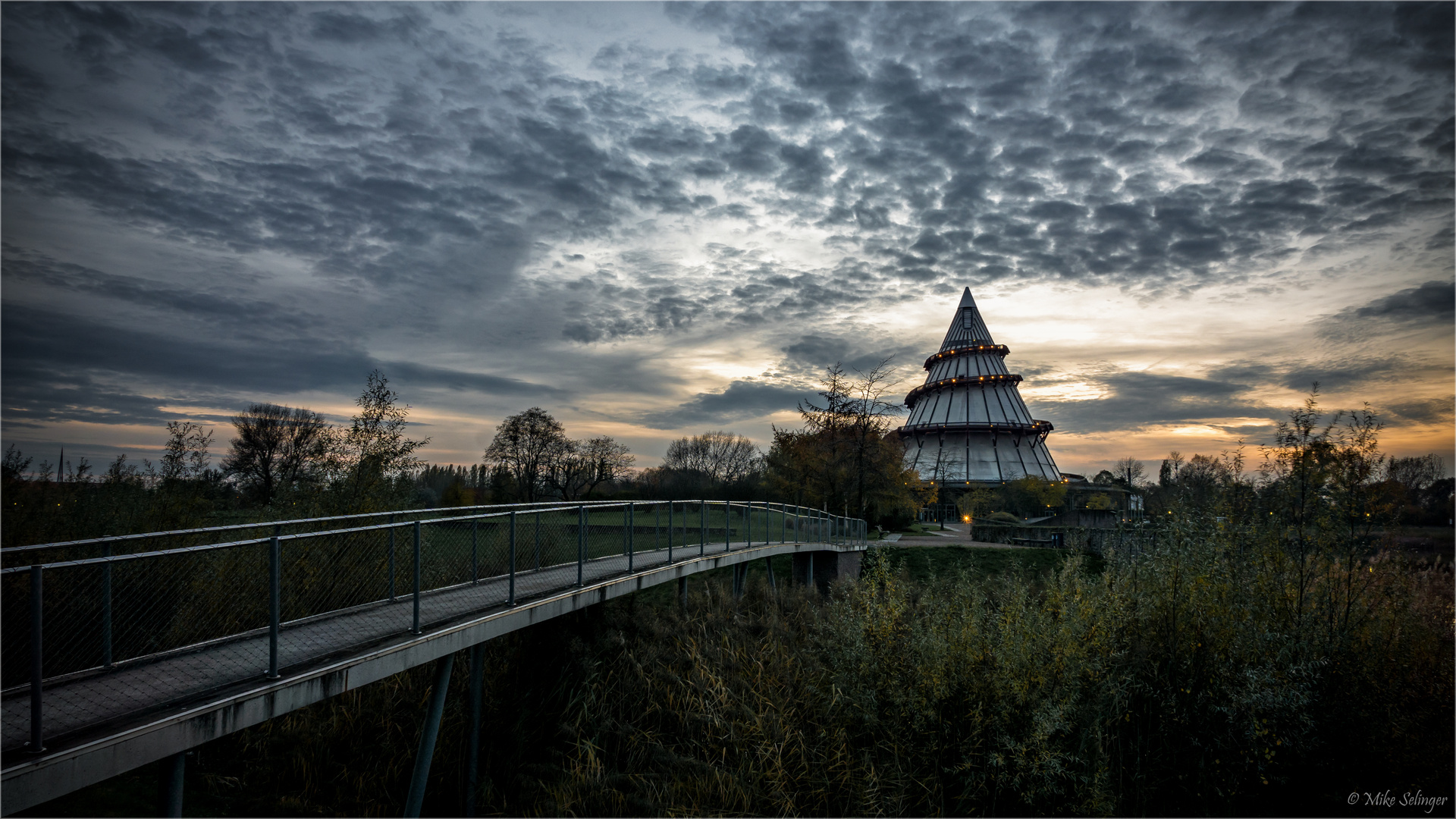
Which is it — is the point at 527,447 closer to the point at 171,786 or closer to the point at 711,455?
the point at 711,455

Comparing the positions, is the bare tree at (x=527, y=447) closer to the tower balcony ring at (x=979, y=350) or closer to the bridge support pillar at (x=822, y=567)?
the bridge support pillar at (x=822, y=567)

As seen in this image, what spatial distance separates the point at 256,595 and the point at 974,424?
67.3 m

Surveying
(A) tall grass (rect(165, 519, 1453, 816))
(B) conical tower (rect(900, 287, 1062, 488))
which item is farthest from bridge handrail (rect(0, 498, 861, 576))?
(B) conical tower (rect(900, 287, 1062, 488))

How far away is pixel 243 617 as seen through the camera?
6957 millimetres

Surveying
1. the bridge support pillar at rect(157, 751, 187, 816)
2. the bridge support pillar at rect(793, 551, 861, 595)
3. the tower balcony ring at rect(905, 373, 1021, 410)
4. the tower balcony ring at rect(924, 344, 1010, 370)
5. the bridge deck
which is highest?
the tower balcony ring at rect(924, 344, 1010, 370)

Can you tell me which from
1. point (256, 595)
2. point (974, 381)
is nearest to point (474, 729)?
point (256, 595)

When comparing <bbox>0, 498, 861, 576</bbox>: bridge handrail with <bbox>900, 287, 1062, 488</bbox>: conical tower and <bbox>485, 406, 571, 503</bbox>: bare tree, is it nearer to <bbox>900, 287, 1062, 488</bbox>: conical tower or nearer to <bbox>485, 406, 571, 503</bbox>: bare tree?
<bbox>485, 406, 571, 503</bbox>: bare tree

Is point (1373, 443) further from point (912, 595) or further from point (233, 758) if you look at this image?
point (233, 758)

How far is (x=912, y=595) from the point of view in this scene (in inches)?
575

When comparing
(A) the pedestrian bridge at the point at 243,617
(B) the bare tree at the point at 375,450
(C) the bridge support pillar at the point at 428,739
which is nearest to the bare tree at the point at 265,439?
(B) the bare tree at the point at 375,450

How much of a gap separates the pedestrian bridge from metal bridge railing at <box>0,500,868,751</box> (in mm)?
19

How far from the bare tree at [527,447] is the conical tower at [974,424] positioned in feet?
114

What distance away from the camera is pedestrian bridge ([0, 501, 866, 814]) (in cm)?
441

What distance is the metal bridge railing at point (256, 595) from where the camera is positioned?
501 centimetres
